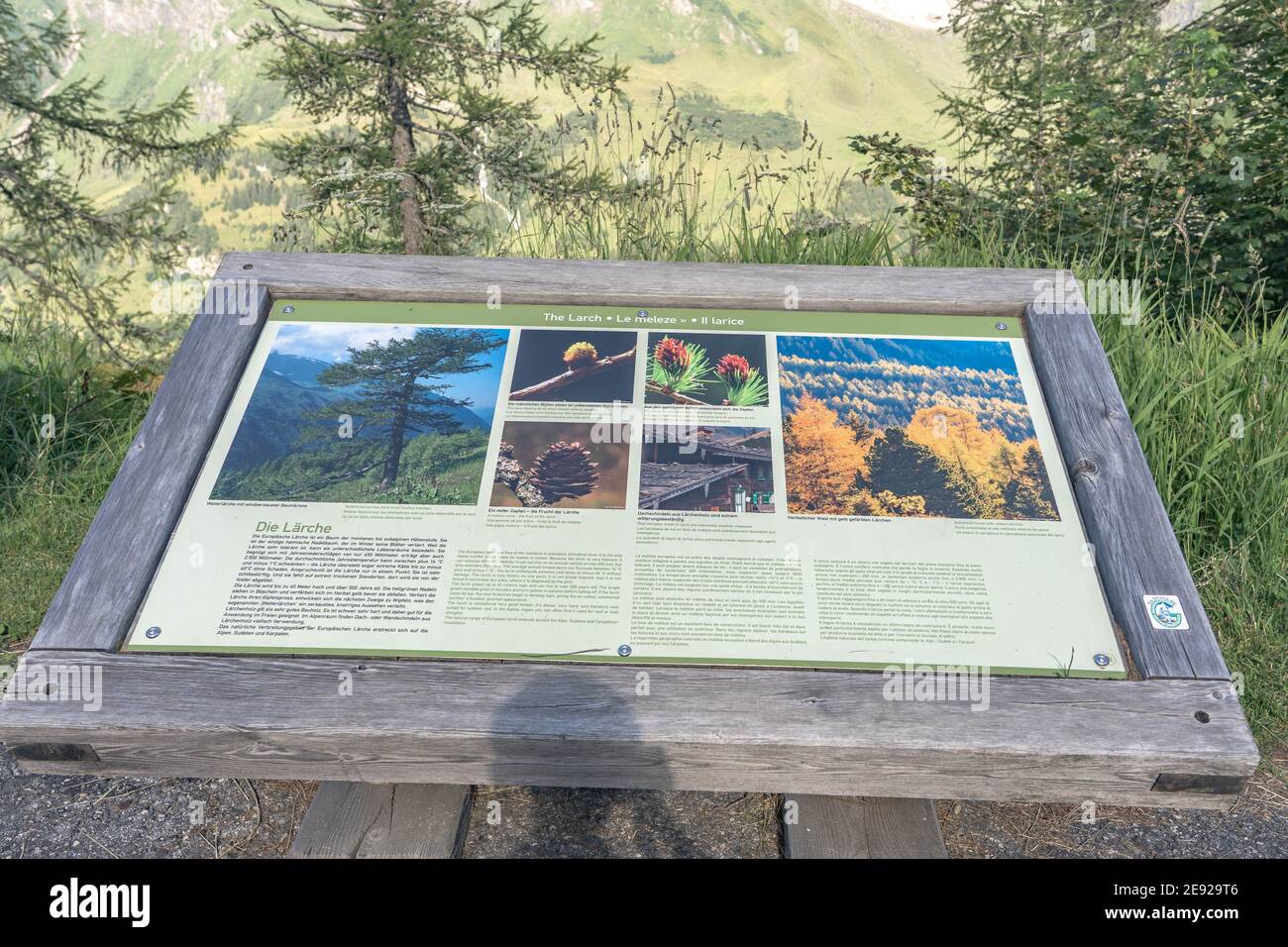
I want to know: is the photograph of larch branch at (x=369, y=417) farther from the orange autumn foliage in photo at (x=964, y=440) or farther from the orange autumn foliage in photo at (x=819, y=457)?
the orange autumn foliage in photo at (x=964, y=440)

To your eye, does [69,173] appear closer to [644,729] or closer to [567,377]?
[567,377]

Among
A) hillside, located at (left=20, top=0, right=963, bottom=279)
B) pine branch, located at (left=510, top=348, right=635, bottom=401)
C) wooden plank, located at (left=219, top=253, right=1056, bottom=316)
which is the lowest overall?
hillside, located at (left=20, top=0, right=963, bottom=279)

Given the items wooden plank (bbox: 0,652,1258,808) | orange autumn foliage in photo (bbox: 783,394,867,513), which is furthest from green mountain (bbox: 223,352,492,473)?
orange autumn foliage in photo (bbox: 783,394,867,513)

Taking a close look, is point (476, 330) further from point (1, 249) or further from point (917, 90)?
point (917, 90)

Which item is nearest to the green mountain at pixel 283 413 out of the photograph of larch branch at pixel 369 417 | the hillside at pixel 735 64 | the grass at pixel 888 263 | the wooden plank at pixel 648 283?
the photograph of larch branch at pixel 369 417

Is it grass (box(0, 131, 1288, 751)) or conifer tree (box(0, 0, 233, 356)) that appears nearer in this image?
grass (box(0, 131, 1288, 751))

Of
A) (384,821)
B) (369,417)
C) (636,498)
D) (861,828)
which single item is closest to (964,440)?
(636,498)

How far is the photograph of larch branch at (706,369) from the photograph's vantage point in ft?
6.86

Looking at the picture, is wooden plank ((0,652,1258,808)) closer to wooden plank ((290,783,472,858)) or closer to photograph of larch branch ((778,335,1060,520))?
wooden plank ((290,783,472,858))

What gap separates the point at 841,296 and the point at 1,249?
7869mm

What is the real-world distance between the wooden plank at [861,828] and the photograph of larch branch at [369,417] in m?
1.04

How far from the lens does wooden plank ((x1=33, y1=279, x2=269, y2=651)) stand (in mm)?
1758

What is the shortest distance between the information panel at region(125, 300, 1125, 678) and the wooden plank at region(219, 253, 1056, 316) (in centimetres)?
5

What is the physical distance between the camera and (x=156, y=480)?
1.96 m
